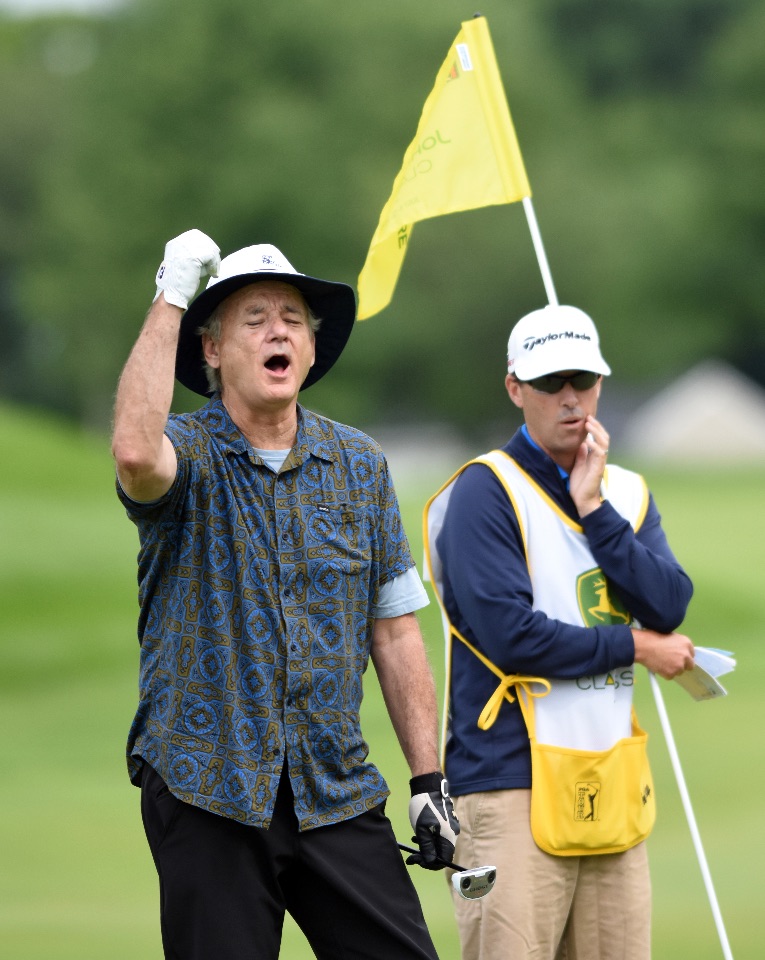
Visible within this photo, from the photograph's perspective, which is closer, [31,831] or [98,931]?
[98,931]

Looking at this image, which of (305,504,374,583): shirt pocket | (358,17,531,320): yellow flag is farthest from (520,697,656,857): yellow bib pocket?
(358,17,531,320): yellow flag

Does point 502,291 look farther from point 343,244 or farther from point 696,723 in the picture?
point 696,723

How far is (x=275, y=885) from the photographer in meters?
4.34

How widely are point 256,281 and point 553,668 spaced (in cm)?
133

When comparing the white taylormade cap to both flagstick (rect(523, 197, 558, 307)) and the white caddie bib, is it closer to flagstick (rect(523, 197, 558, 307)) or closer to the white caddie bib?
the white caddie bib

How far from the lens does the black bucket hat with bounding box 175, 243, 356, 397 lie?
452cm

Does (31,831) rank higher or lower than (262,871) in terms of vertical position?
lower

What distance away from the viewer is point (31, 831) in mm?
10391

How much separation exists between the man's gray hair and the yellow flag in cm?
133

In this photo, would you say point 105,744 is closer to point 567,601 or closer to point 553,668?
point 567,601

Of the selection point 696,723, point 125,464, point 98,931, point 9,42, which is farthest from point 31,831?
point 9,42

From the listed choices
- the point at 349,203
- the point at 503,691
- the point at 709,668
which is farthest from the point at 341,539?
the point at 349,203

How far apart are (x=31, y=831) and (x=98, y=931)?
255 cm

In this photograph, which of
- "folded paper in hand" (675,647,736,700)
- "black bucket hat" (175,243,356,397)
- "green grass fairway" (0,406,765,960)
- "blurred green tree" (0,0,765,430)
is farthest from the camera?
"blurred green tree" (0,0,765,430)
